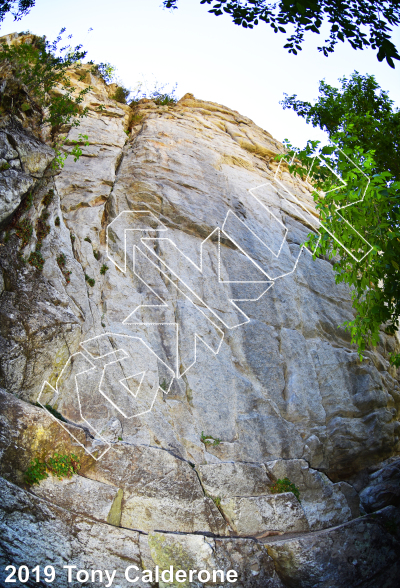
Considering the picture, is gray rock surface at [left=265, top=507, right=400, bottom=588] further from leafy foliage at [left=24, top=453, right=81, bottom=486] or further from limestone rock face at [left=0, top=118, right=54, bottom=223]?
limestone rock face at [left=0, top=118, right=54, bottom=223]

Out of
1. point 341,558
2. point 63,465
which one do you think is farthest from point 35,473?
point 341,558

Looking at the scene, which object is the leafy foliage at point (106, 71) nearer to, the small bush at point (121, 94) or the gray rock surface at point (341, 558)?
the small bush at point (121, 94)

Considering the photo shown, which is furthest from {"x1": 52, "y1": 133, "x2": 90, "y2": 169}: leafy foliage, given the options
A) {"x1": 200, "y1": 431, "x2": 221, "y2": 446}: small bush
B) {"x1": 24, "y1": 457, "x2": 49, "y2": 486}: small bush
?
{"x1": 200, "y1": 431, "x2": 221, "y2": 446}: small bush

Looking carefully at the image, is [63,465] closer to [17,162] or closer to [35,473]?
[35,473]

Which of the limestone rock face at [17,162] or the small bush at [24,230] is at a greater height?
the limestone rock face at [17,162]

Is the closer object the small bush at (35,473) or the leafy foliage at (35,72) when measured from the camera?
the small bush at (35,473)

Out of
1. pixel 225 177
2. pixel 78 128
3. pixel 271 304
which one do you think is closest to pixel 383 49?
pixel 271 304

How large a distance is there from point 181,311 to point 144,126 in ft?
31.5

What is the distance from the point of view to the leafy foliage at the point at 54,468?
766cm

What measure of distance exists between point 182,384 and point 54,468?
12.6ft

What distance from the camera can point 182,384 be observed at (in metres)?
10.9

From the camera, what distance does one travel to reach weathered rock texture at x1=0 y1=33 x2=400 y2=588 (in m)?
7.93

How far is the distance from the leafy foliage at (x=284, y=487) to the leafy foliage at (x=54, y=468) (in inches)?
178

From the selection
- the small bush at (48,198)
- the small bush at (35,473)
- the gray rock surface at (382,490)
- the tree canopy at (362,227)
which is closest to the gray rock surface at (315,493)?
the gray rock surface at (382,490)
